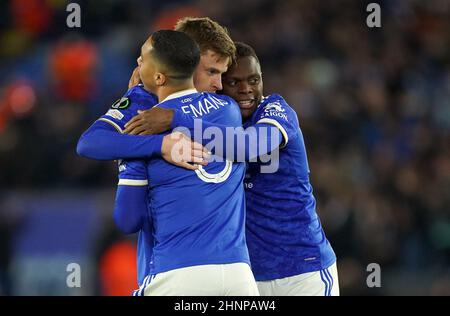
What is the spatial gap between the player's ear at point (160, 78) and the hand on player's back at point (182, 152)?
216 millimetres

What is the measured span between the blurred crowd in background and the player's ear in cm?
391

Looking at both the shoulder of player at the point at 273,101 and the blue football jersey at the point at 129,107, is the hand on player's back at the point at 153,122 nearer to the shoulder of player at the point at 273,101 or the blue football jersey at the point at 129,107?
the blue football jersey at the point at 129,107

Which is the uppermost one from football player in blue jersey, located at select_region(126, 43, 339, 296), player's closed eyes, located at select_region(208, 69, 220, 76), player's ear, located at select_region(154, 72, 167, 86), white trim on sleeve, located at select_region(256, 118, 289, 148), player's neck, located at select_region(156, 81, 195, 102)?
player's closed eyes, located at select_region(208, 69, 220, 76)

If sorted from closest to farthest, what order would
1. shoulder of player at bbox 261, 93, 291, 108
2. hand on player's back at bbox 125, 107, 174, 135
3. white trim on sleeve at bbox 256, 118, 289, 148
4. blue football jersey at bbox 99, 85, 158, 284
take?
hand on player's back at bbox 125, 107, 174, 135 < blue football jersey at bbox 99, 85, 158, 284 < white trim on sleeve at bbox 256, 118, 289, 148 < shoulder of player at bbox 261, 93, 291, 108

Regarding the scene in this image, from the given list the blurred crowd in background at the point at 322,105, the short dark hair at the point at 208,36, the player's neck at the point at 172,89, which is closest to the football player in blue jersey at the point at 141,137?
the short dark hair at the point at 208,36

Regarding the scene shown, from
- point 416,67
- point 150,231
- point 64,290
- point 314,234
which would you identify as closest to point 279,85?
point 416,67

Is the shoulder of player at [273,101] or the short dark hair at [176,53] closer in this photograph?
the short dark hair at [176,53]

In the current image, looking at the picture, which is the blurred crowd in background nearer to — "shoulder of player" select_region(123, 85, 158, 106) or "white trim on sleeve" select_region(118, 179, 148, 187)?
"shoulder of player" select_region(123, 85, 158, 106)

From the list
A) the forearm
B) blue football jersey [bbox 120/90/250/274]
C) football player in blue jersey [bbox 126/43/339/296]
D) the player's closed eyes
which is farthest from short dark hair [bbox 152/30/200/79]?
football player in blue jersey [bbox 126/43/339/296]

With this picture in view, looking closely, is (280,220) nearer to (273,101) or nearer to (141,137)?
(273,101)

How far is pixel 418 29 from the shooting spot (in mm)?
9648

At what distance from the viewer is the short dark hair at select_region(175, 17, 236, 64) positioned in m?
3.88

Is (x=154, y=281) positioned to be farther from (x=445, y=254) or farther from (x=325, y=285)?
(x=445, y=254)

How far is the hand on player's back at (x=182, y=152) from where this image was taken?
3.43m
